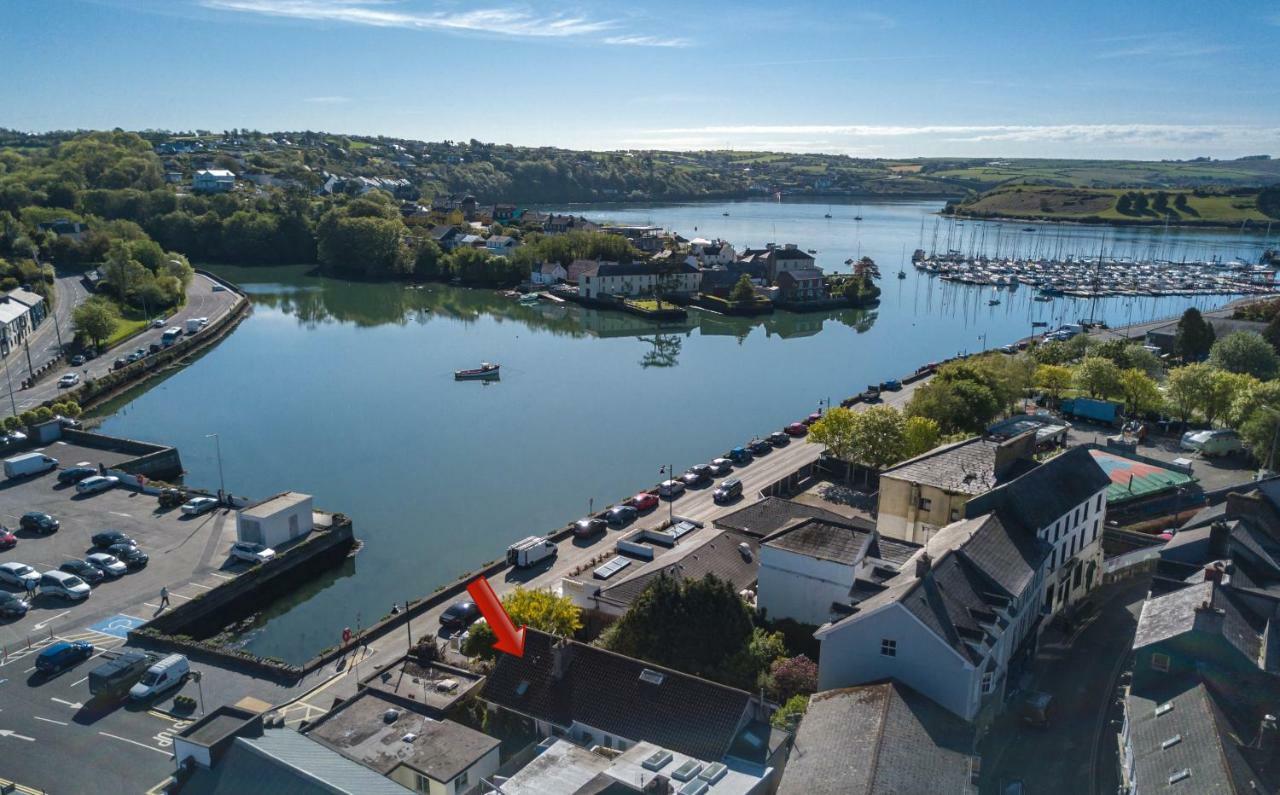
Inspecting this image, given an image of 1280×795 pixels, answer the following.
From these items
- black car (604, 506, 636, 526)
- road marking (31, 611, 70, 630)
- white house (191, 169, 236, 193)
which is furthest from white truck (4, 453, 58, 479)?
white house (191, 169, 236, 193)

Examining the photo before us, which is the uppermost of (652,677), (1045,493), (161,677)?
(1045,493)

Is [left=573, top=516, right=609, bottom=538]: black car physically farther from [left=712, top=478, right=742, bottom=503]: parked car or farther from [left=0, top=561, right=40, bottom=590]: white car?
[left=0, top=561, right=40, bottom=590]: white car

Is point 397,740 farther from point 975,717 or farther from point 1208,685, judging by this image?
point 1208,685

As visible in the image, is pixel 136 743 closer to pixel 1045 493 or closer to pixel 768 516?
pixel 768 516

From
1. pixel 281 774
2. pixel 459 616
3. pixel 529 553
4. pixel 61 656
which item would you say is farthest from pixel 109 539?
pixel 281 774

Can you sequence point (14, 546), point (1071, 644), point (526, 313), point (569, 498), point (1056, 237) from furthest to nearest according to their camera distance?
point (1056, 237), point (526, 313), point (569, 498), point (14, 546), point (1071, 644)

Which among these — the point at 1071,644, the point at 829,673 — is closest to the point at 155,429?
the point at 829,673

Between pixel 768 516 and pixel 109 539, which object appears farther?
pixel 109 539
